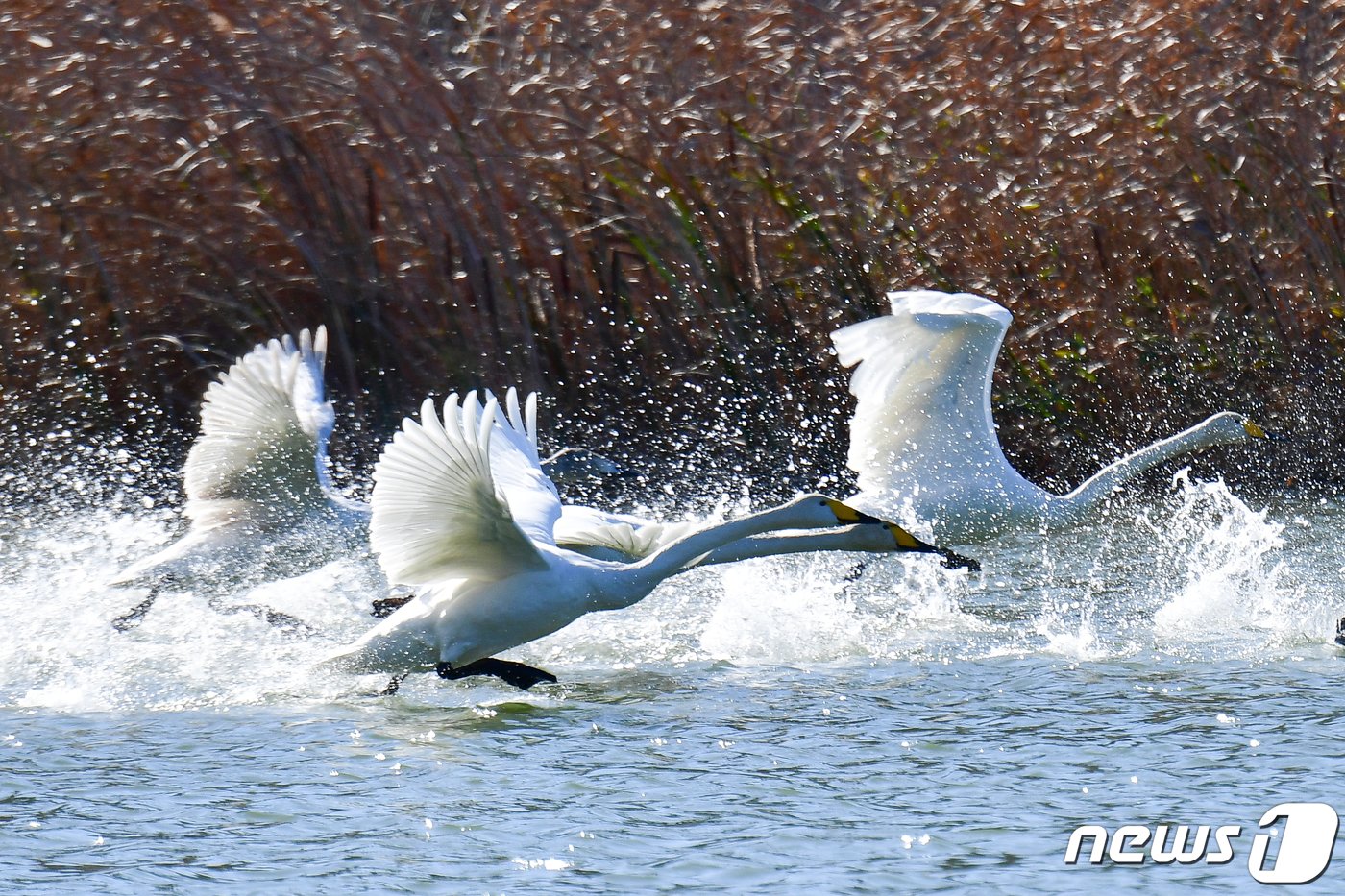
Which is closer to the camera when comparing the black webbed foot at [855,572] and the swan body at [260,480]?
the swan body at [260,480]

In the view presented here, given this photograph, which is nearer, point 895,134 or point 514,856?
point 514,856

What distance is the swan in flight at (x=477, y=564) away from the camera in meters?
6.40

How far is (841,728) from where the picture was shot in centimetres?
635

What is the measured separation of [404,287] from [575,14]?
1829 millimetres

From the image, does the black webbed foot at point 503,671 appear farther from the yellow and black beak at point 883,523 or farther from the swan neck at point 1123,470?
the swan neck at point 1123,470

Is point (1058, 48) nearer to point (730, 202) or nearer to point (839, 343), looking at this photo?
point (730, 202)

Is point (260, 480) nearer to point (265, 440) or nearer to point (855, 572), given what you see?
point (265, 440)

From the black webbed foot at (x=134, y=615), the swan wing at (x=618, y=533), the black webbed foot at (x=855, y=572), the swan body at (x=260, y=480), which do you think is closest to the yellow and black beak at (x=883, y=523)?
the swan wing at (x=618, y=533)

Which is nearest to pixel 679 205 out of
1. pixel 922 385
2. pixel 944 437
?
pixel 922 385

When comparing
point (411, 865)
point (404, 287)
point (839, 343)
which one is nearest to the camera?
point (411, 865)

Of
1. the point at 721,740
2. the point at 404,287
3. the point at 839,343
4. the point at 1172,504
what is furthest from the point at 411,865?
the point at 1172,504

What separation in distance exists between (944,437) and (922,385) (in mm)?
251

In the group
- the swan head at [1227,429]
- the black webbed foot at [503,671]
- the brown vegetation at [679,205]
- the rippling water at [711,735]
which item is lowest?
the rippling water at [711,735]

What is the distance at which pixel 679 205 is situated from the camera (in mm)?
11242
